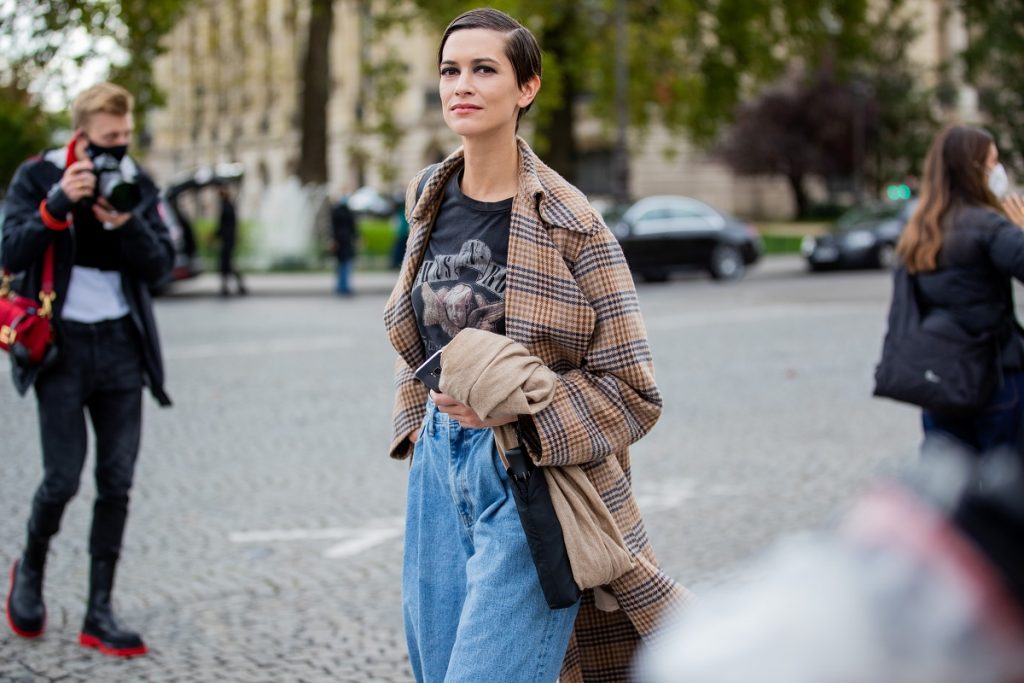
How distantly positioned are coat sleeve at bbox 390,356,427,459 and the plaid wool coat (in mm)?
391

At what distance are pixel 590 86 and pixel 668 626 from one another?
2737 cm

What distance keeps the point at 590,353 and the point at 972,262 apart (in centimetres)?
278

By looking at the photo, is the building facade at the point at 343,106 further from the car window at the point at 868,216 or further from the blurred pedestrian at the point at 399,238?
the blurred pedestrian at the point at 399,238

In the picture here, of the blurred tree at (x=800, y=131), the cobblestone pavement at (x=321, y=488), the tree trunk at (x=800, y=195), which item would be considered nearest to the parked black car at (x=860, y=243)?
the cobblestone pavement at (x=321, y=488)

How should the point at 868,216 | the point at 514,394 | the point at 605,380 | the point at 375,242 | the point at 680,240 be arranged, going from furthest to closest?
the point at 375,242 < the point at 868,216 < the point at 680,240 < the point at 605,380 < the point at 514,394

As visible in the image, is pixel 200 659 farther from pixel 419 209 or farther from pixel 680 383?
pixel 680 383

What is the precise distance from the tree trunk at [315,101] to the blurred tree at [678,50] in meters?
2.80

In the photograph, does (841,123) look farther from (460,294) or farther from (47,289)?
(460,294)

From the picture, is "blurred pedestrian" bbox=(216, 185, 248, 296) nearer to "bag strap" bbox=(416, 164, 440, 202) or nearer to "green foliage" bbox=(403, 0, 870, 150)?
"green foliage" bbox=(403, 0, 870, 150)

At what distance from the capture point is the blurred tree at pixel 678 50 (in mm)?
27141

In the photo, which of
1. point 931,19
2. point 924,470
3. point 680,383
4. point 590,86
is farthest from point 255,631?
point 931,19

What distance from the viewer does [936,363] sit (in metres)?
4.94

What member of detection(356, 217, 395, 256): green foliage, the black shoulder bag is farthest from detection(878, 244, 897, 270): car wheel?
the black shoulder bag

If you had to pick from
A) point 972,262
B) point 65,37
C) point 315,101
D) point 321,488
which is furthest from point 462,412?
point 315,101
